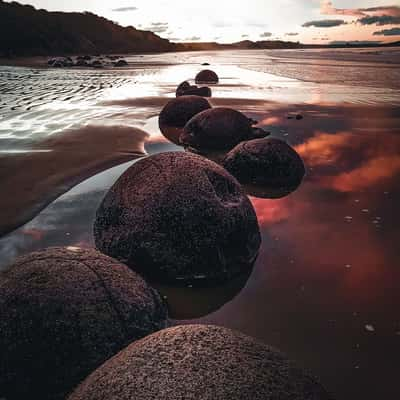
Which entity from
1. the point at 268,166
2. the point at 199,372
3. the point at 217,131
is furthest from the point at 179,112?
the point at 199,372

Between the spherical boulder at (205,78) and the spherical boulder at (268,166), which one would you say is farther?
the spherical boulder at (205,78)

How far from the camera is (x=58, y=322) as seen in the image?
2.16 meters

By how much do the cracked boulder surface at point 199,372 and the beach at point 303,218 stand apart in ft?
3.61

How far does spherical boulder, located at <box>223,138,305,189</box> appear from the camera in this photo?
602 centimetres

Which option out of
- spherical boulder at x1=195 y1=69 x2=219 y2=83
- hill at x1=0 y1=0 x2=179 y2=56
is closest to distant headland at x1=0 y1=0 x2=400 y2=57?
hill at x1=0 y1=0 x2=179 y2=56

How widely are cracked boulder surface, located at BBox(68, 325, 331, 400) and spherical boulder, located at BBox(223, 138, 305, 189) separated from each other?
4.46 metres

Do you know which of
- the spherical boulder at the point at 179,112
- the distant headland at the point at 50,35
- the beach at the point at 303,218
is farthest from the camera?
the distant headland at the point at 50,35

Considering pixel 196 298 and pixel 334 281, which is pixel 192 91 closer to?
pixel 334 281

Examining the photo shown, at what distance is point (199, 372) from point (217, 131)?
720 centimetres

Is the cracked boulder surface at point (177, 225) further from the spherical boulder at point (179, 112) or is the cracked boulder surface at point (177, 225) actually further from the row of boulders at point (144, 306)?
the spherical boulder at point (179, 112)

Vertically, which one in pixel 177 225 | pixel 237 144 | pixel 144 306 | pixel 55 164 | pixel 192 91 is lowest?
pixel 237 144

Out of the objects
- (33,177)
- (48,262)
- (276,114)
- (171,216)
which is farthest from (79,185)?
(276,114)

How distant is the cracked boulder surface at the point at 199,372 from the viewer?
1396 mm

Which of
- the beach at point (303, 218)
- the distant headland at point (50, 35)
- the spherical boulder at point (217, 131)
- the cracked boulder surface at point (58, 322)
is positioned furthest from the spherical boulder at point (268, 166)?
the distant headland at point (50, 35)
